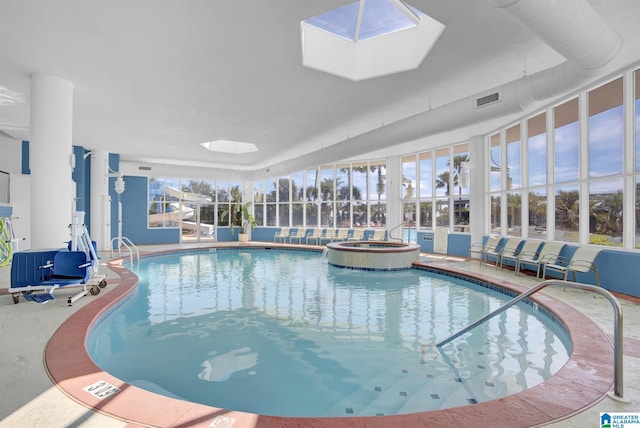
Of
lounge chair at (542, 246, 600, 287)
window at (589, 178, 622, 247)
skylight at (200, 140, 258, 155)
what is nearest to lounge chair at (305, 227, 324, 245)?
skylight at (200, 140, 258, 155)


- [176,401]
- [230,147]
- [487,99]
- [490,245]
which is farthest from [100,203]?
[490,245]

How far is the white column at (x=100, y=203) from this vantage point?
39.2ft

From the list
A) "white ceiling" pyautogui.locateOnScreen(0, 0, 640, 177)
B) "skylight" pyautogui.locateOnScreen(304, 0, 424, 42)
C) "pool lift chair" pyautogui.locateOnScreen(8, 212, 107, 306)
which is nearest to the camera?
"white ceiling" pyautogui.locateOnScreen(0, 0, 640, 177)

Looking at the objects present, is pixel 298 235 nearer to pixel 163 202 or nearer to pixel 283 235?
pixel 283 235

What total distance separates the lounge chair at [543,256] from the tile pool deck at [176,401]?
12.0 feet

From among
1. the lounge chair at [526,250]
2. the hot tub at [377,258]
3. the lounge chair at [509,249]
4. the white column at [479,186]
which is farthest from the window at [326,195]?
the lounge chair at [526,250]

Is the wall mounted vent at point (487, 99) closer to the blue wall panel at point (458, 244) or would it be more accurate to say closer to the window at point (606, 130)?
the window at point (606, 130)

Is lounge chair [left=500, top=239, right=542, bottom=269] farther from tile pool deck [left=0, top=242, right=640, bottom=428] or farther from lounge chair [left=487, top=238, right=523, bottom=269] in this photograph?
tile pool deck [left=0, top=242, right=640, bottom=428]

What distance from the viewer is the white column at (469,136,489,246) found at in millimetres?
10742

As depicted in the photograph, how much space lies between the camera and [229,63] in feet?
18.5

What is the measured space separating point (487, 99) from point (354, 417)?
563 cm

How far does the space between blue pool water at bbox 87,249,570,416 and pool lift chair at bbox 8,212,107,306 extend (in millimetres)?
741

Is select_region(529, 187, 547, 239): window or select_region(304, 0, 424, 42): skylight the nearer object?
select_region(304, 0, 424, 42): skylight

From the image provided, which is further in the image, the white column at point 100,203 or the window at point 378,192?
the window at point 378,192
